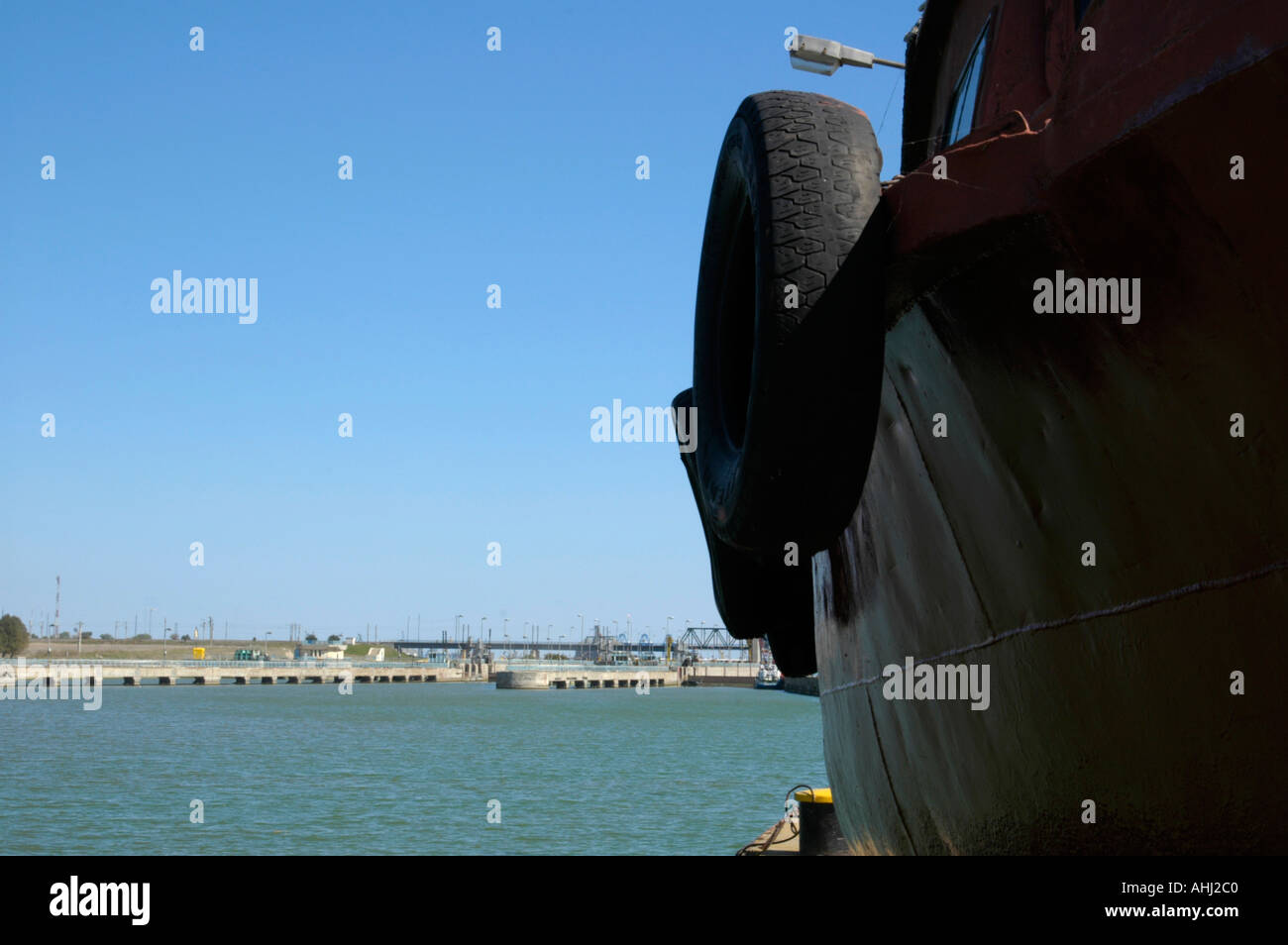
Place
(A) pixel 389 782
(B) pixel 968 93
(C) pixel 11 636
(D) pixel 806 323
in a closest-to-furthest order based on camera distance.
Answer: (D) pixel 806 323 < (B) pixel 968 93 < (A) pixel 389 782 < (C) pixel 11 636

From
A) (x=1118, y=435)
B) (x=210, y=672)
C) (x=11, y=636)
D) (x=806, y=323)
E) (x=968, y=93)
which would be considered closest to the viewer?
(x=1118, y=435)

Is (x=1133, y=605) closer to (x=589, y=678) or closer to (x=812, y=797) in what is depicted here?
(x=812, y=797)

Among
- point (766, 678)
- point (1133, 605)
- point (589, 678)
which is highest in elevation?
point (1133, 605)

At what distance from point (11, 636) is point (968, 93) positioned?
170m

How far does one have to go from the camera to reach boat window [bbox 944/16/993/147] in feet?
15.6

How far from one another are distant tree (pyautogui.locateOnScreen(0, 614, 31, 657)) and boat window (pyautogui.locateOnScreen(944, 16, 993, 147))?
556ft

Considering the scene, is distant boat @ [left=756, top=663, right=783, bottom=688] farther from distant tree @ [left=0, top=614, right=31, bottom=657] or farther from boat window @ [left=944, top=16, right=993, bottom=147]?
boat window @ [left=944, top=16, right=993, bottom=147]

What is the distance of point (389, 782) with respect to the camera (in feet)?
130

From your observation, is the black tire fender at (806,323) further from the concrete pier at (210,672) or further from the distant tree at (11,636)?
the distant tree at (11,636)

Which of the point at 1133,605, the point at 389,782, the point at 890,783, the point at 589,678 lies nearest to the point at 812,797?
the point at 890,783

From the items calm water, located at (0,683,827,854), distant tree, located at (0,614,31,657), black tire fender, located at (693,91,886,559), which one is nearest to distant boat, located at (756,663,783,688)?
calm water, located at (0,683,827,854)

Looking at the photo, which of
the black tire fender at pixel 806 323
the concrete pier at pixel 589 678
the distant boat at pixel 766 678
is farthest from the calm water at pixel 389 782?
the distant boat at pixel 766 678

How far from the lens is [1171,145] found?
7.28ft
